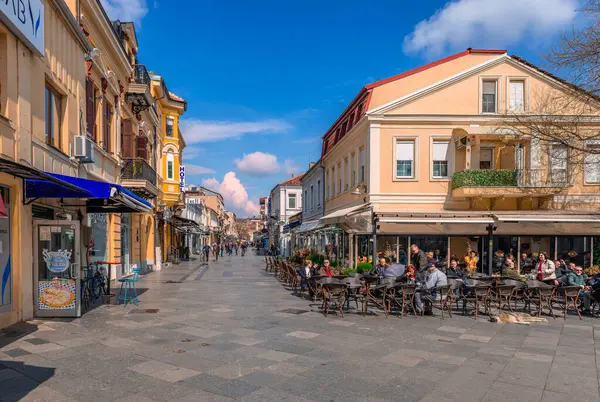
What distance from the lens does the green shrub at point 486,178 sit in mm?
19016

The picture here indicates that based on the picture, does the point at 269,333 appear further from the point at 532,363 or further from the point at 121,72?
the point at 121,72

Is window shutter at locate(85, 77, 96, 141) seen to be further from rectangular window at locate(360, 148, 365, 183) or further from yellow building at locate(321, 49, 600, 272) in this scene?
rectangular window at locate(360, 148, 365, 183)

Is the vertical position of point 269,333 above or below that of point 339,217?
below

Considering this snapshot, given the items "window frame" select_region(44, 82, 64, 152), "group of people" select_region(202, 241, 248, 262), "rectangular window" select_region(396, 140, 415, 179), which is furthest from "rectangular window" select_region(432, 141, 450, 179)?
"group of people" select_region(202, 241, 248, 262)

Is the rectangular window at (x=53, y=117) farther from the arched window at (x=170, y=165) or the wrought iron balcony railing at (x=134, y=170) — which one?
the arched window at (x=170, y=165)

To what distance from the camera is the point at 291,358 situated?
22.6ft

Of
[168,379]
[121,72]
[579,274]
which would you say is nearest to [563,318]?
[579,274]

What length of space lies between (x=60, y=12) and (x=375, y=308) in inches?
421

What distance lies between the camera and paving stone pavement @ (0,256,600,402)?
17.9 ft

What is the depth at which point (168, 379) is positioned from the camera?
5.79 m

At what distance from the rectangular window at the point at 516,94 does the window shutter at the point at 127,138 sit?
16510mm

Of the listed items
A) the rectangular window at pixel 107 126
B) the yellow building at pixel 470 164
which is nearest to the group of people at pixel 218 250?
the yellow building at pixel 470 164

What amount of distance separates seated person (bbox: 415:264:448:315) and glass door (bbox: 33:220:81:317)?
305 inches

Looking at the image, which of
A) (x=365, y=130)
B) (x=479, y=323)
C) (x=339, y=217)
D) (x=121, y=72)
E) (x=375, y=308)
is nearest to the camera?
(x=479, y=323)
